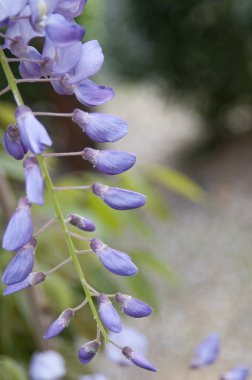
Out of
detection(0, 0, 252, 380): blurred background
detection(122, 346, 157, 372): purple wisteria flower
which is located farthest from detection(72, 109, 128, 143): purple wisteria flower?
detection(0, 0, 252, 380): blurred background

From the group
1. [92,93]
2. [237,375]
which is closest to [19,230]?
[92,93]

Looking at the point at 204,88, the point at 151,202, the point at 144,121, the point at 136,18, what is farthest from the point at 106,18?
the point at 151,202

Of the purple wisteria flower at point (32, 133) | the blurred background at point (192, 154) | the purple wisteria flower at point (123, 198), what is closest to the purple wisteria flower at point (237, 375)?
the purple wisteria flower at point (123, 198)

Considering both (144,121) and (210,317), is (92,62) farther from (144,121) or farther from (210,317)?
(144,121)

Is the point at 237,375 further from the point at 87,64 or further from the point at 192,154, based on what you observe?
the point at 192,154

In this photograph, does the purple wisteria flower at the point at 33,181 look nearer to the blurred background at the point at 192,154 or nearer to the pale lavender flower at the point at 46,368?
the pale lavender flower at the point at 46,368
